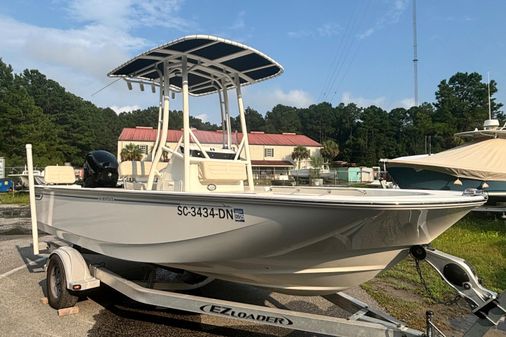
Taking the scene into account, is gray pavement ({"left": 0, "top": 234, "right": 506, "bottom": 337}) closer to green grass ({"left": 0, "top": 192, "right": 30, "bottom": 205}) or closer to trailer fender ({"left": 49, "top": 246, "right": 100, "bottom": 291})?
trailer fender ({"left": 49, "top": 246, "right": 100, "bottom": 291})

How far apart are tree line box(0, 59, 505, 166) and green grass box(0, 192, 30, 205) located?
14.6 meters

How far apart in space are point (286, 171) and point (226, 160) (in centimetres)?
5064

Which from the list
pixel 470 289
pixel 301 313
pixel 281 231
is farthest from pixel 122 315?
pixel 470 289

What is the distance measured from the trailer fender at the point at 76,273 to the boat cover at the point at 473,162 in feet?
30.3

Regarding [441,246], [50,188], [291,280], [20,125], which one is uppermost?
[20,125]

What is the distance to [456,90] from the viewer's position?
7275 centimetres

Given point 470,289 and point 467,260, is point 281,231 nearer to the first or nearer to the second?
point 470,289

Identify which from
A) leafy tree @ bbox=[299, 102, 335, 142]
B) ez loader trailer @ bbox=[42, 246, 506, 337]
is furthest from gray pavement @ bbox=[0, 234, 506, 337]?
leafy tree @ bbox=[299, 102, 335, 142]

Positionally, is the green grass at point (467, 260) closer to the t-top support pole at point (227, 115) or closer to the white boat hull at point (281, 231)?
the white boat hull at point (281, 231)

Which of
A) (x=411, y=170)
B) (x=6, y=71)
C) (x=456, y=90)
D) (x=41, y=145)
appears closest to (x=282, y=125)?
(x=456, y=90)

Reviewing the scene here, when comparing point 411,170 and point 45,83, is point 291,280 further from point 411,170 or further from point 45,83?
point 45,83

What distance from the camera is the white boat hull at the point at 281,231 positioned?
2.88 m

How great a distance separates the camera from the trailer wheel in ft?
14.9

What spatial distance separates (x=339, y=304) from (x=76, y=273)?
9.59ft
